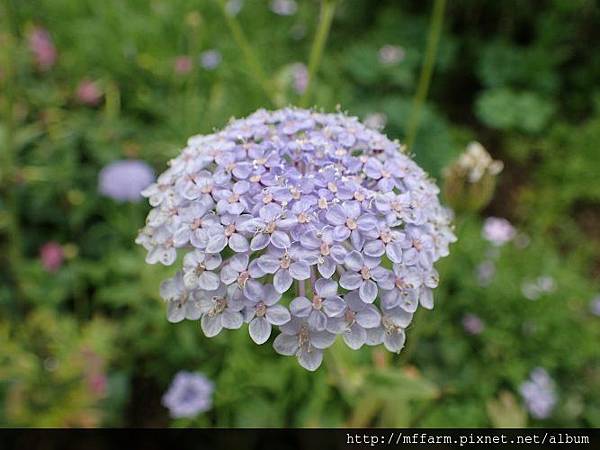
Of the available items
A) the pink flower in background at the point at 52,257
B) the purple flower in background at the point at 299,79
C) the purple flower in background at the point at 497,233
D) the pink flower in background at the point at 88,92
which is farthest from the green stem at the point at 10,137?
the purple flower in background at the point at 497,233

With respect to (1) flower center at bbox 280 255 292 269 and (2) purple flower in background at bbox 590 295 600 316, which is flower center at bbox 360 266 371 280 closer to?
(1) flower center at bbox 280 255 292 269

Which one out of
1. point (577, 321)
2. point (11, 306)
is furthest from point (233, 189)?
point (577, 321)

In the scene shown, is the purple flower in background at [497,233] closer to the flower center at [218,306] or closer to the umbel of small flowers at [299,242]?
the umbel of small flowers at [299,242]

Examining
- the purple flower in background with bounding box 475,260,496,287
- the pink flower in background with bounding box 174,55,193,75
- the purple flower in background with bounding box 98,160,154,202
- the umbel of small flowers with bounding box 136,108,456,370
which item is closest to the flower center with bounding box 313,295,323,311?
the umbel of small flowers with bounding box 136,108,456,370

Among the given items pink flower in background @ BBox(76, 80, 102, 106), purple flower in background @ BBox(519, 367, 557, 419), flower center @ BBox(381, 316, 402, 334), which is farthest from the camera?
pink flower in background @ BBox(76, 80, 102, 106)

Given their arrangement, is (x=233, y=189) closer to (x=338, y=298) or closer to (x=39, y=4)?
(x=338, y=298)
